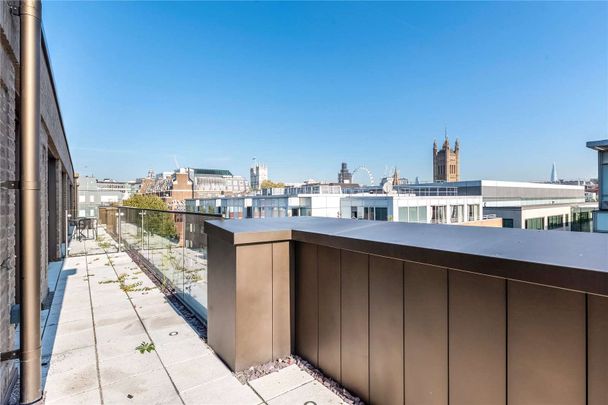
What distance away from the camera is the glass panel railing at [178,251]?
13.5ft

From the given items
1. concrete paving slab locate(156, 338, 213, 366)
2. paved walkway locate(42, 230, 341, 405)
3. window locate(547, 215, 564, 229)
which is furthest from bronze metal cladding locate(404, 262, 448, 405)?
window locate(547, 215, 564, 229)

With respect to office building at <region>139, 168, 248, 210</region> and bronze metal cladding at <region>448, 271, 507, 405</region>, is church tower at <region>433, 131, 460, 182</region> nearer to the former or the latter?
office building at <region>139, 168, 248, 210</region>

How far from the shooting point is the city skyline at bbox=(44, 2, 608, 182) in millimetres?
12094

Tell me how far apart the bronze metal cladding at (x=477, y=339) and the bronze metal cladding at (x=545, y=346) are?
45mm

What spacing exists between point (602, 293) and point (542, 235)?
1.06m

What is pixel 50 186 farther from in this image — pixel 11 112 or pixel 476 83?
pixel 476 83

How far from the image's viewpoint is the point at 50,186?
7.99 m

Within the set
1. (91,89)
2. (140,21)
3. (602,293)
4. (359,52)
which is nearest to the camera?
(602,293)

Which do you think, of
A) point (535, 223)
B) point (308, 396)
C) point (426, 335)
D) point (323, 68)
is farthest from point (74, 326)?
point (535, 223)

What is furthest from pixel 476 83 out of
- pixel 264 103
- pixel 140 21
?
pixel 140 21

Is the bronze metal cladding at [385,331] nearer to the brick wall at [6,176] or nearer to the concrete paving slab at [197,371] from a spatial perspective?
the concrete paving slab at [197,371]

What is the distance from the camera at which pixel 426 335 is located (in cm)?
185

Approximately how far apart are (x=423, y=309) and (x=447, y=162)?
91.9 metres

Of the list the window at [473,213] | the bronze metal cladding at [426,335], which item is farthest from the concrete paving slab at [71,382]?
the window at [473,213]
